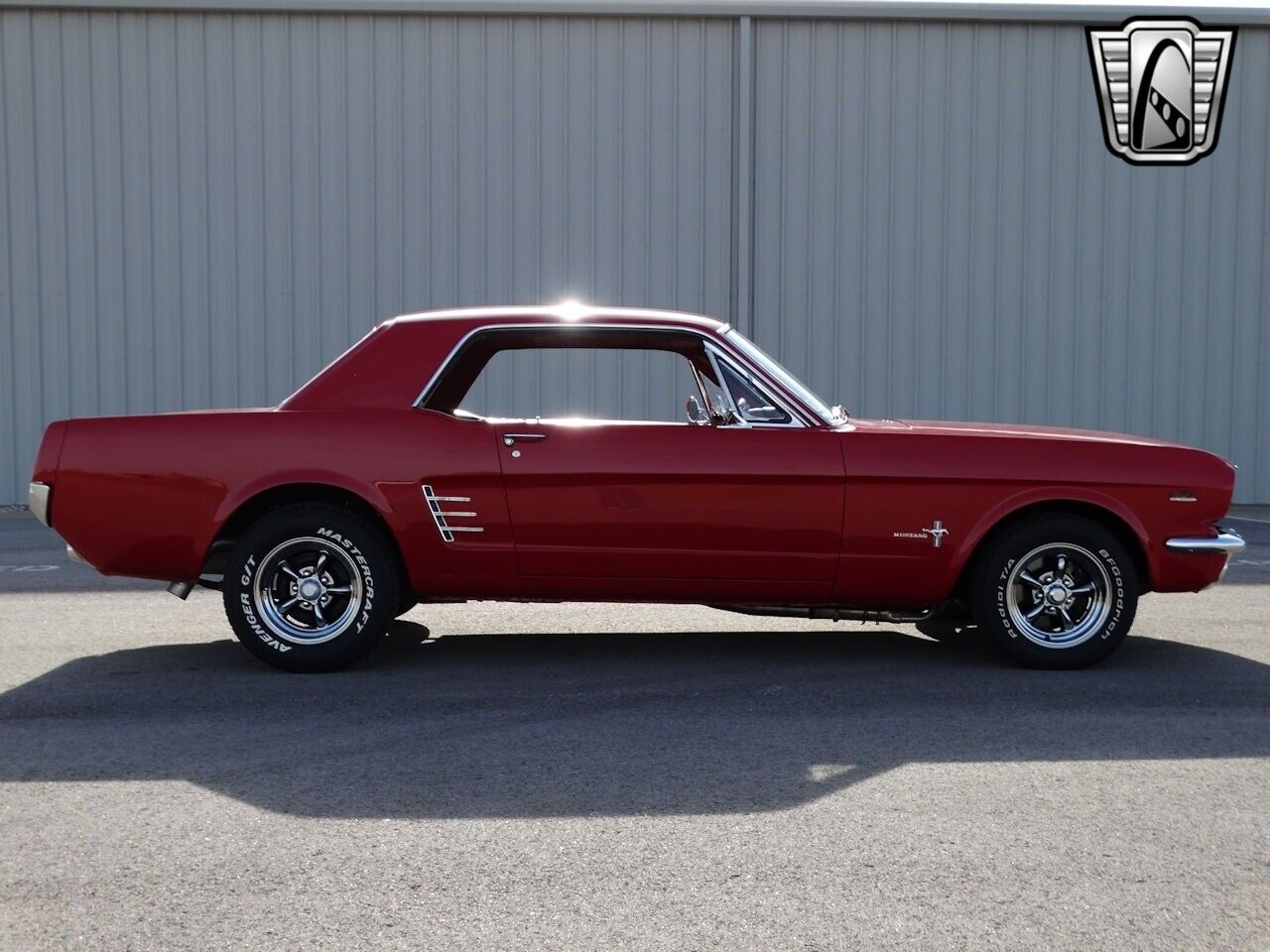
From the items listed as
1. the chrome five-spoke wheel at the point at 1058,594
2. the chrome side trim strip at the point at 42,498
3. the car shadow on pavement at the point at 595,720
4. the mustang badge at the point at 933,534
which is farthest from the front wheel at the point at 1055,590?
the chrome side trim strip at the point at 42,498

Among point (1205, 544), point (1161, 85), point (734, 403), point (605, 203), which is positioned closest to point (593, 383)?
point (605, 203)

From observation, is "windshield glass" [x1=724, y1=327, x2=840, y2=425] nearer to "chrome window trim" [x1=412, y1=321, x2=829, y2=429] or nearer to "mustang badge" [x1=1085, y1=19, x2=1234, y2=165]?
"chrome window trim" [x1=412, y1=321, x2=829, y2=429]

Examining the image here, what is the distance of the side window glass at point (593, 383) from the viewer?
15.1m

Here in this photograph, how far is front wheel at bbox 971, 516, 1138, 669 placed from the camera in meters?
6.43

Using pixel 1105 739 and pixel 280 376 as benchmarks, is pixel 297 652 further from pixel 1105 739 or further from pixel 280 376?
pixel 280 376

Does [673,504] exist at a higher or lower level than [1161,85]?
lower

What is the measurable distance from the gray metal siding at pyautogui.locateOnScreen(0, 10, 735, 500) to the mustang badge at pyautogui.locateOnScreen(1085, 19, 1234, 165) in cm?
379

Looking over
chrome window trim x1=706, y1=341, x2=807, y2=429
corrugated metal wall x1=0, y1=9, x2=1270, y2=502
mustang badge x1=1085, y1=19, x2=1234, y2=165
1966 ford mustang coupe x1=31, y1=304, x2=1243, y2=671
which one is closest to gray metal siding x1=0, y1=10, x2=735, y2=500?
corrugated metal wall x1=0, y1=9, x2=1270, y2=502

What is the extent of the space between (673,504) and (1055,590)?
1.66 meters

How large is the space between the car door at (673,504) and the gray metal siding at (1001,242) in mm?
9095

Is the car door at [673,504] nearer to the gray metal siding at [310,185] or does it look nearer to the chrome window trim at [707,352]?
the chrome window trim at [707,352]

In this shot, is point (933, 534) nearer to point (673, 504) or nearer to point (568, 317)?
point (673, 504)

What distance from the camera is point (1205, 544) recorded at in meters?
6.50

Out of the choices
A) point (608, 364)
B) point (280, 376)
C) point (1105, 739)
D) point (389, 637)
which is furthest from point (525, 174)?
point (1105, 739)
